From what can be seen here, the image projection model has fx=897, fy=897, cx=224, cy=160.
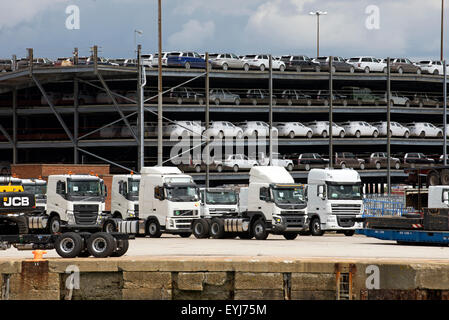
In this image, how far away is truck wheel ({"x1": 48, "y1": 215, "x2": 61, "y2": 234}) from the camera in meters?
42.0

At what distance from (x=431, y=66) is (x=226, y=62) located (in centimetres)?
2088

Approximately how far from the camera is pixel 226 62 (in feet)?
259

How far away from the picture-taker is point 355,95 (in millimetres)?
84312

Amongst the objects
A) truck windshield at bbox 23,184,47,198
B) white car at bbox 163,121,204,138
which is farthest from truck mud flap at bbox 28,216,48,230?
white car at bbox 163,121,204,138

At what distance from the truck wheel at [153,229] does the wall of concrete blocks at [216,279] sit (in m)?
19.7

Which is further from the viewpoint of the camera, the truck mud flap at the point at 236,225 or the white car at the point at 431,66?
the white car at the point at 431,66

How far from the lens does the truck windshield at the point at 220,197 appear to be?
151ft

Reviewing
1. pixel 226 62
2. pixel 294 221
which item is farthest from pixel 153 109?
pixel 294 221

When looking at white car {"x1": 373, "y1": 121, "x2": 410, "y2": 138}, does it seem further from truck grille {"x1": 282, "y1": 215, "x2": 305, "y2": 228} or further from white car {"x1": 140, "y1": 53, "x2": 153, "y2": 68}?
truck grille {"x1": 282, "y1": 215, "x2": 305, "y2": 228}

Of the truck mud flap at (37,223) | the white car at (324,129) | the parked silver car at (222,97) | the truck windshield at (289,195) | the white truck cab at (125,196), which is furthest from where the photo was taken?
the white car at (324,129)

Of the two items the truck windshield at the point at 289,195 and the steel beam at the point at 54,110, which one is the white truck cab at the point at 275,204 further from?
the steel beam at the point at 54,110

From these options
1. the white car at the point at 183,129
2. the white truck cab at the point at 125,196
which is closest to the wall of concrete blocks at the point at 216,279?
the white truck cab at the point at 125,196
